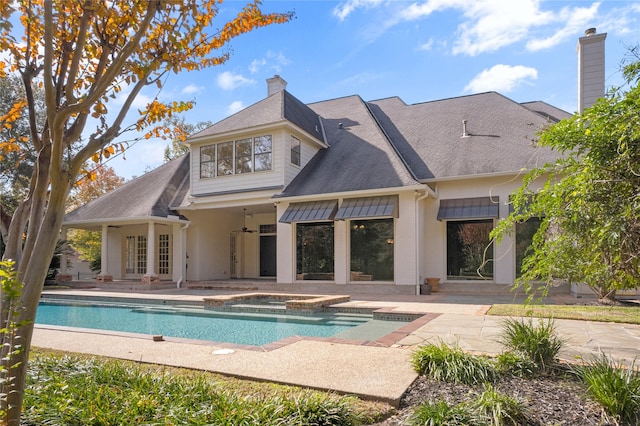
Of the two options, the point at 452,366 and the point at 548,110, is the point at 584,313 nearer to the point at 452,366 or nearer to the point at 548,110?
the point at 452,366

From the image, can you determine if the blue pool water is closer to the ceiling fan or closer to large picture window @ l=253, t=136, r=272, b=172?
large picture window @ l=253, t=136, r=272, b=172

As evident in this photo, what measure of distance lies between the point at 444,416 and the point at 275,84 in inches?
805

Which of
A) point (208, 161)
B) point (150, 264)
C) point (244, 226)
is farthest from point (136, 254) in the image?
point (208, 161)

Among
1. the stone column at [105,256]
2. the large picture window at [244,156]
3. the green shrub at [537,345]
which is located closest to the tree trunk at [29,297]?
the green shrub at [537,345]

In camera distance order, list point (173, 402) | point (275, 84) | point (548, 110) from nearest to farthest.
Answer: point (173, 402) → point (548, 110) → point (275, 84)

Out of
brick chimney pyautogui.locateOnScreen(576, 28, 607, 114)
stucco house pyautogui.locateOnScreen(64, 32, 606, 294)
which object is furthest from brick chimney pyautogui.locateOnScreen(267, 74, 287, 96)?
brick chimney pyautogui.locateOnScreen(576, 28, 607, 114)

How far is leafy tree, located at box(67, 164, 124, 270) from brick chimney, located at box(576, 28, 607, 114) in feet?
75.0

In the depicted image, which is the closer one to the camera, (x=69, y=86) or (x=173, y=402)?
(x=69, y=86)

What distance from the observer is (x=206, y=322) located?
418 inches

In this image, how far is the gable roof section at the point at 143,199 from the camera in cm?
1869

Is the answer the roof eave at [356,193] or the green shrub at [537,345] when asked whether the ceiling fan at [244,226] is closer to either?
the roof eave at [356,193]

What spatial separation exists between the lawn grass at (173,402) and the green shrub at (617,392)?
70.9 inches

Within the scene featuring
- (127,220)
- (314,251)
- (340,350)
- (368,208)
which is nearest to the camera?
(340,350)

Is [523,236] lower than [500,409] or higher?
higher
